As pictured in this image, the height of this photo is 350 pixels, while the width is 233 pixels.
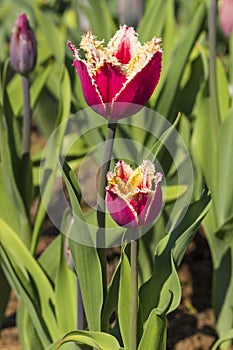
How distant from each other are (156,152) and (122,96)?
0.48 ft

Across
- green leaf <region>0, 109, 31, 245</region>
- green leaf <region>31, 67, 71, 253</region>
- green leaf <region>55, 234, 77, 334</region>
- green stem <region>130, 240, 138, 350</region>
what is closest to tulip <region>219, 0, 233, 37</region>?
green leaf <region>31, 67, 71, 253</region>

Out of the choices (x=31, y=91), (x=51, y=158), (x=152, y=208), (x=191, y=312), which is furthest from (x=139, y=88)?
(x=191, y=312)

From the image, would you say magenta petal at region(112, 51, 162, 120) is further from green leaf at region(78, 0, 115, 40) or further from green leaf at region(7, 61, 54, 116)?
green leaf at region(78, 0, 115, 40)

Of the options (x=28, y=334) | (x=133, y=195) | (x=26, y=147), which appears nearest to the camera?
(x=133, y=195)

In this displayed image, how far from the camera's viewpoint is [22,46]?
4.54 ft

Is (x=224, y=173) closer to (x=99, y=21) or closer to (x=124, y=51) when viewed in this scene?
(x=99, y=21)

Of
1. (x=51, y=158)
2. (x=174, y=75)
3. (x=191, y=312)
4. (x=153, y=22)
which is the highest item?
(x=153, y=22)

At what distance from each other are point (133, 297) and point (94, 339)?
0.11 metres

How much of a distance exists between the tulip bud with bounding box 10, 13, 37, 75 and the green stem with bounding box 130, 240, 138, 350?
1.92 feet

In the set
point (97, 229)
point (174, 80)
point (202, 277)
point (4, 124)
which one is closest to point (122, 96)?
point (97, 229)

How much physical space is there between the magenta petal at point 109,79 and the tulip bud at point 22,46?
553 mm

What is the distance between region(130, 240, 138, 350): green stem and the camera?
0.91 metres

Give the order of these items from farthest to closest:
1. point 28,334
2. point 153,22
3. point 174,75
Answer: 1. point 153,22
2. point 174,75
3. point 28,334

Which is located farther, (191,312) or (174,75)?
(191,312)
